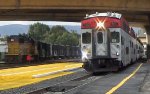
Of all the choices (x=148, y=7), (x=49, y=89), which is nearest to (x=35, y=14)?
(x=148, y=7)

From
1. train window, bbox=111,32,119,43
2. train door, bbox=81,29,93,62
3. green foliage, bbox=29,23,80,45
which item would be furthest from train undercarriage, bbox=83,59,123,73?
green foliage, bbox=29,23,80,45

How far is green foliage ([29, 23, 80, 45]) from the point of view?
161350mm

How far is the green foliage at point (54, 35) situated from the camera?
529 feet

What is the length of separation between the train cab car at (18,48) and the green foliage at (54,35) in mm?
95451

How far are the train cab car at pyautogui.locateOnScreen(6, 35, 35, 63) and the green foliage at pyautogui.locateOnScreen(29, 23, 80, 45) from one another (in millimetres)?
95451

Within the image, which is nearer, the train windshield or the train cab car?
the train windshield

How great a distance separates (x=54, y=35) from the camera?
171500 mm

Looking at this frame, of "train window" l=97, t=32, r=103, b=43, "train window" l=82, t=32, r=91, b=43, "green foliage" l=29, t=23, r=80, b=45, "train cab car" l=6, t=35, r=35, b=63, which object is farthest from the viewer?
"green foliage" l=29, t=23, r=80, b=45

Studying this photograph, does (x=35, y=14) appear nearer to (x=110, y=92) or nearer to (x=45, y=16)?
(x=45, y=16)

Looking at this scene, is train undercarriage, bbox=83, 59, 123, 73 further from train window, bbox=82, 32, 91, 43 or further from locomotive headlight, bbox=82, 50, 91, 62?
train window, bbox=82, 32, 91, 43

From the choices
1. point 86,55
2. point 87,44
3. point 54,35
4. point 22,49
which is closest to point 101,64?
point 86,55

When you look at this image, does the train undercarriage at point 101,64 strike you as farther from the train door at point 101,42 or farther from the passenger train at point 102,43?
the train door at point 101,42

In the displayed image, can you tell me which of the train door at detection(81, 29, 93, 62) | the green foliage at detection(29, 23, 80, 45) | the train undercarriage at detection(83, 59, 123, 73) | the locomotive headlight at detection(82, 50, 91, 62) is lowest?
the train undercarriage at detection(83, 59, 123, 73)

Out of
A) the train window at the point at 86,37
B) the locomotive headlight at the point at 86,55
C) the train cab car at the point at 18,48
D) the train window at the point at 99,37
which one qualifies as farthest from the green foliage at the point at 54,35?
the train window at the point at 99,37
